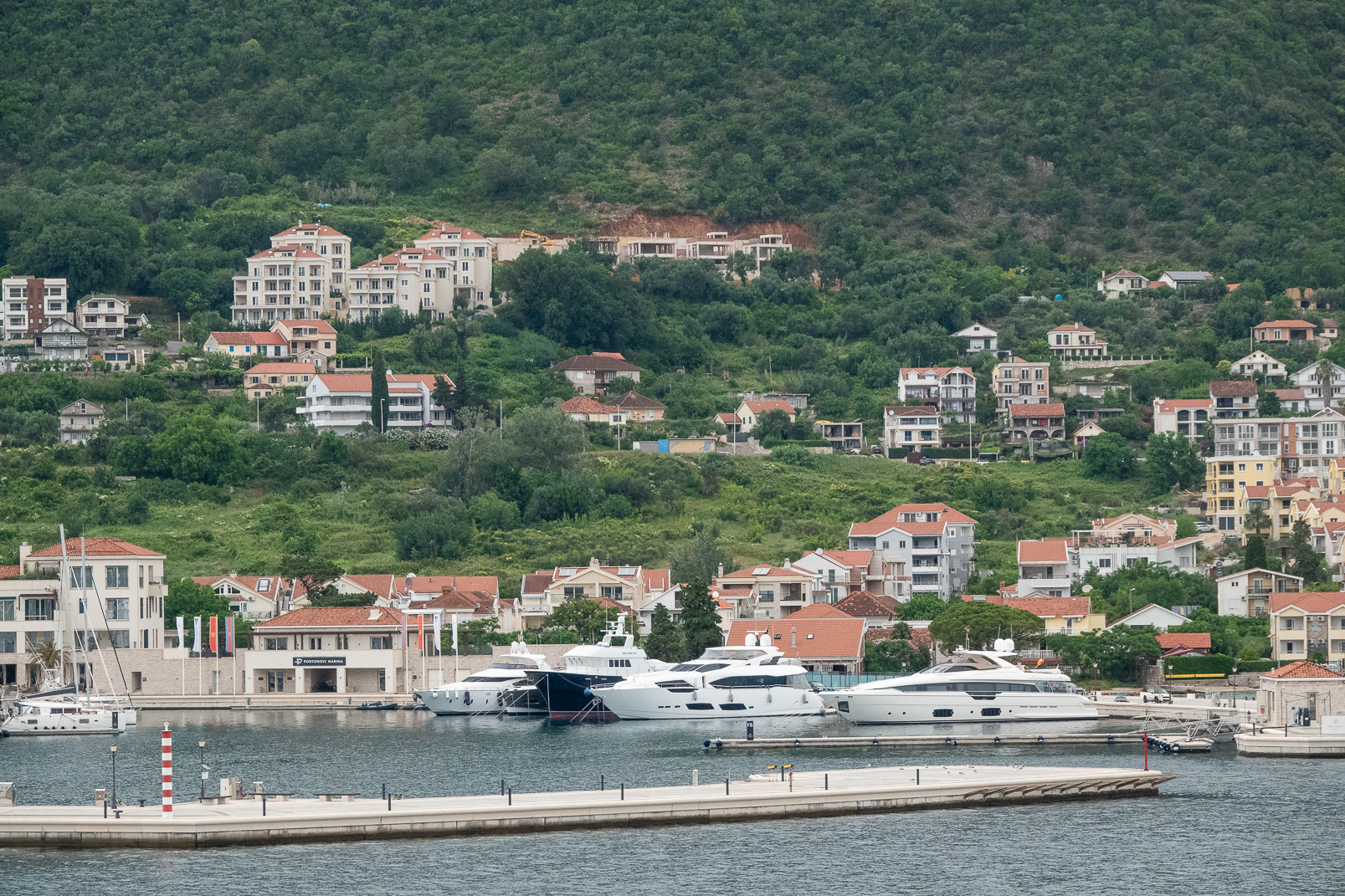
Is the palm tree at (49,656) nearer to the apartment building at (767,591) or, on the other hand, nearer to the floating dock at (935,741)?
the apartment building at (767,591)

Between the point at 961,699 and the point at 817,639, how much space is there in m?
13.6

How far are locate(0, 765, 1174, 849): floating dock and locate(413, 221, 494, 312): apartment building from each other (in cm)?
8872

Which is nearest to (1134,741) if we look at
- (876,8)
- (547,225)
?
(547,225)

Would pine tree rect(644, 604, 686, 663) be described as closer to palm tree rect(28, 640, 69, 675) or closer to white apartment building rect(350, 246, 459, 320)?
palm tree rect(28, 640, 69, 675)

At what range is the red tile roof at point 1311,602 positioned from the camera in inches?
3467

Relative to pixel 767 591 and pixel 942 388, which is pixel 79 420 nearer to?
pixel 767 591

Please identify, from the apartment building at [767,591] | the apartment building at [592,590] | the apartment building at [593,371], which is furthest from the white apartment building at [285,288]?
the apartment building at [767,591]

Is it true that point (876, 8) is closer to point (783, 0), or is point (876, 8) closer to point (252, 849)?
point (783, 0)

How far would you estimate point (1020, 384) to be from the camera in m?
134

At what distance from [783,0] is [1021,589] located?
319 feet

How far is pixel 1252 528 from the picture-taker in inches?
4409

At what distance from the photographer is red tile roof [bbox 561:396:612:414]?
129 m

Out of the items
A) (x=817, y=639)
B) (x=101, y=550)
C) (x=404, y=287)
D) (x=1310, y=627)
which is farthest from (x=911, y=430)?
(x=101, y=550)

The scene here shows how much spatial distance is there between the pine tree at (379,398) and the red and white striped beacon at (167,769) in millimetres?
74880
